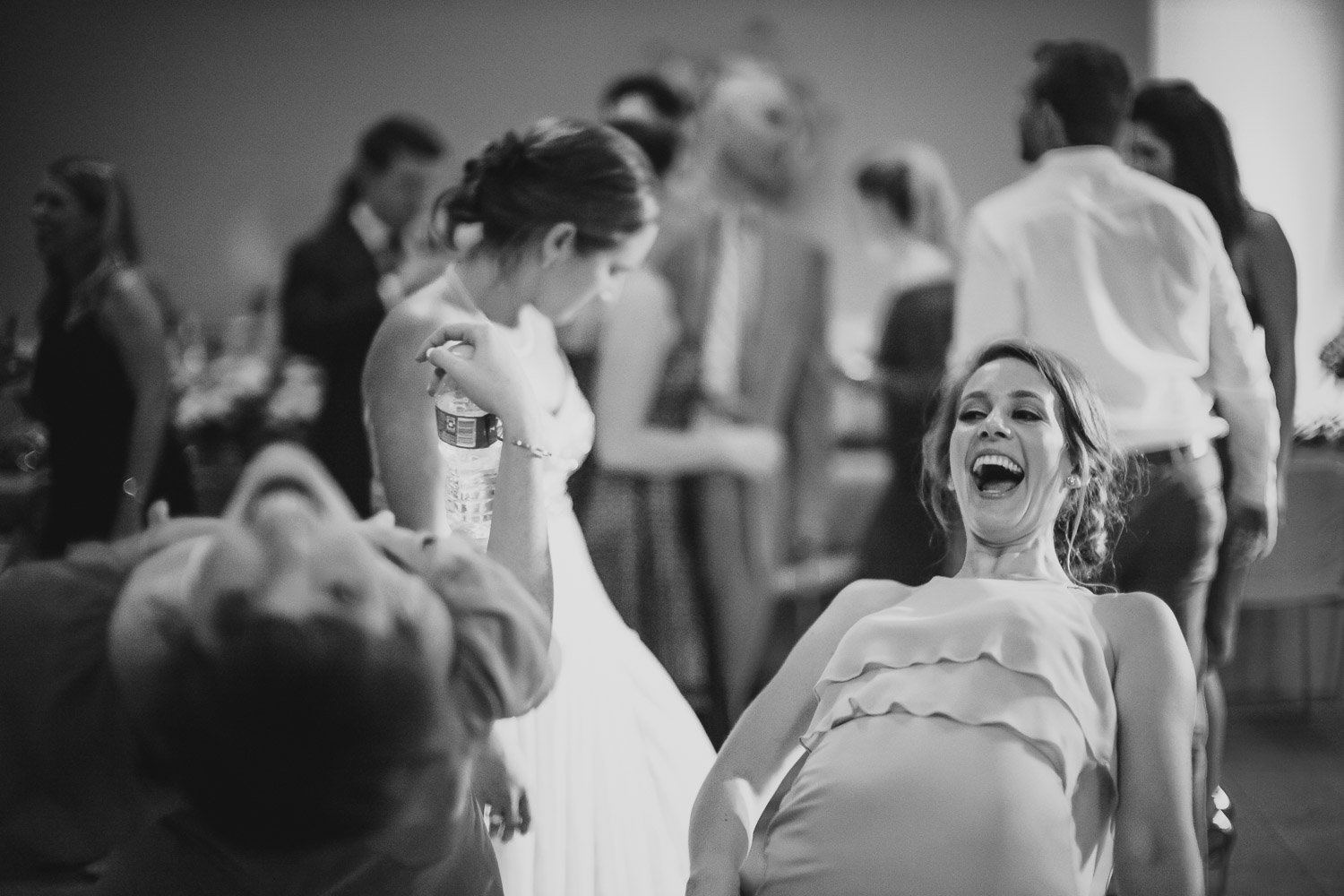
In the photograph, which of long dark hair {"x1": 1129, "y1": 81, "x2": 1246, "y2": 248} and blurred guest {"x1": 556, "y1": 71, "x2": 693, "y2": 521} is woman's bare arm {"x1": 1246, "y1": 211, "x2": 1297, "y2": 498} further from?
blurred guest {"x1": 556, "y1": 71, "x2": 693, "y2": 521}

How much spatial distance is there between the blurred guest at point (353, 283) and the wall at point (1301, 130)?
2196mm

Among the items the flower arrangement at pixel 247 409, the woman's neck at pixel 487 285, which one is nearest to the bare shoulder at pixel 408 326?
the woman's neck at pixel 487 285

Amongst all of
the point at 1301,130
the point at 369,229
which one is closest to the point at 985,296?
the point at 1301,130

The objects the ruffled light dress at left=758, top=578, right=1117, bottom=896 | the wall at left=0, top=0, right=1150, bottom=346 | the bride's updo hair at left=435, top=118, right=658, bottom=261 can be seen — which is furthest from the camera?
the wall at left=0, top=0, right=1150, bottom=346

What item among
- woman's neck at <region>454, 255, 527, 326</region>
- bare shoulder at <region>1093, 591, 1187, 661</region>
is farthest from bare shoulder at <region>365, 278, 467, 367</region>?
bare shoulder at <region>1093, 591, 1187, 661</region>

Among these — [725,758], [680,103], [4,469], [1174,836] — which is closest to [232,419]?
[4,469]

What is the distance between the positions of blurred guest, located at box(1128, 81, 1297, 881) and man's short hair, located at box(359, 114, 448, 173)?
194 cm

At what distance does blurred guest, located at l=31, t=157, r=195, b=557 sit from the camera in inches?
112

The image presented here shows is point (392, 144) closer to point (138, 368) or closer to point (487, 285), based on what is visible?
point (138, 368)

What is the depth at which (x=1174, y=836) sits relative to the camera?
4.66 feet

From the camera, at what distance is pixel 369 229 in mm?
4316

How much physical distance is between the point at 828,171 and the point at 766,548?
11.4 ft

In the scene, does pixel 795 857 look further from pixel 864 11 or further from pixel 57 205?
pixel 864 11

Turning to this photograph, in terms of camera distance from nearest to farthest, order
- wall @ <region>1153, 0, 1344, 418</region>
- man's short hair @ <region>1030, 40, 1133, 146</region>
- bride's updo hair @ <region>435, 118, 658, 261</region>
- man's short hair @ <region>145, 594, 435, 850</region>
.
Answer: man's short hair @ <region>145, 594, 435, 850</region> → bride's updo hair @ <region>435, 118, 658, 261</region> → man's short hair @ <region>1030, 40, 1133, 146</region> → wall @ <region>1153, 0, 1344, 418</region>
